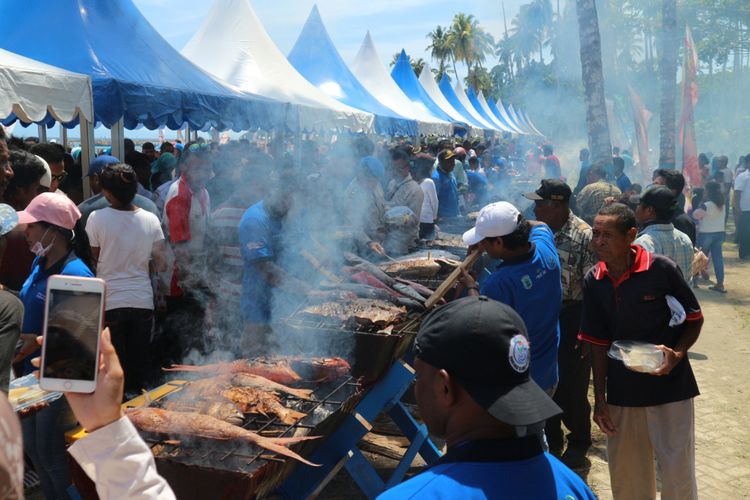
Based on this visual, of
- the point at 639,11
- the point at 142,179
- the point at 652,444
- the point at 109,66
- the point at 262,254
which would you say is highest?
the point at 639,11

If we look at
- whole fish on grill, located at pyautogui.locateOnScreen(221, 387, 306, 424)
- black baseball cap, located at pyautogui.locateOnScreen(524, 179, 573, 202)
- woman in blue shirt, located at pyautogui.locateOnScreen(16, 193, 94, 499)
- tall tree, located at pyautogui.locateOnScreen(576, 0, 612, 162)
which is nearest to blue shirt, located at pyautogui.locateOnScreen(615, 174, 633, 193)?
tall tree, located at pyautogui.locateOnScreen(576, 0, 612, 162)

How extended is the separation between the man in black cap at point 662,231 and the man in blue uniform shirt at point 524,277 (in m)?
1.29

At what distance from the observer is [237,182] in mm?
8367

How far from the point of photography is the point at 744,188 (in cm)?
1360

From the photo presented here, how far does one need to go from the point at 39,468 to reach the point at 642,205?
4687mm

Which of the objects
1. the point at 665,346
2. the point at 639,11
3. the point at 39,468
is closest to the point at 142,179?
the point at 39,468

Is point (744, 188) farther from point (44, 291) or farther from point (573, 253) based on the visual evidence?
point (44, 291)

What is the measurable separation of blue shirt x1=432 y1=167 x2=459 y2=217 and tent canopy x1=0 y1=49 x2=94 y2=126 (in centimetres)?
564

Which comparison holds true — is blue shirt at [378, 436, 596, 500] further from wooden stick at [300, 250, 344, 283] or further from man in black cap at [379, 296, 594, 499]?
wooden stick at [300, 250, 344, 283]

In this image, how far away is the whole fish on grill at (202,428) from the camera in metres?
2.75

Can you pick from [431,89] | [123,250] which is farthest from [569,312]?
[431,89]

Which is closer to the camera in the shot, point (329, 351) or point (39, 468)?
point (39, 468)

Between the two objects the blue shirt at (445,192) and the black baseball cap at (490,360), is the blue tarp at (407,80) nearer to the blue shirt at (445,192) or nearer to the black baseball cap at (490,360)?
the blue shirt at (445,192)

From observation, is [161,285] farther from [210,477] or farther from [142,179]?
[210,477]
